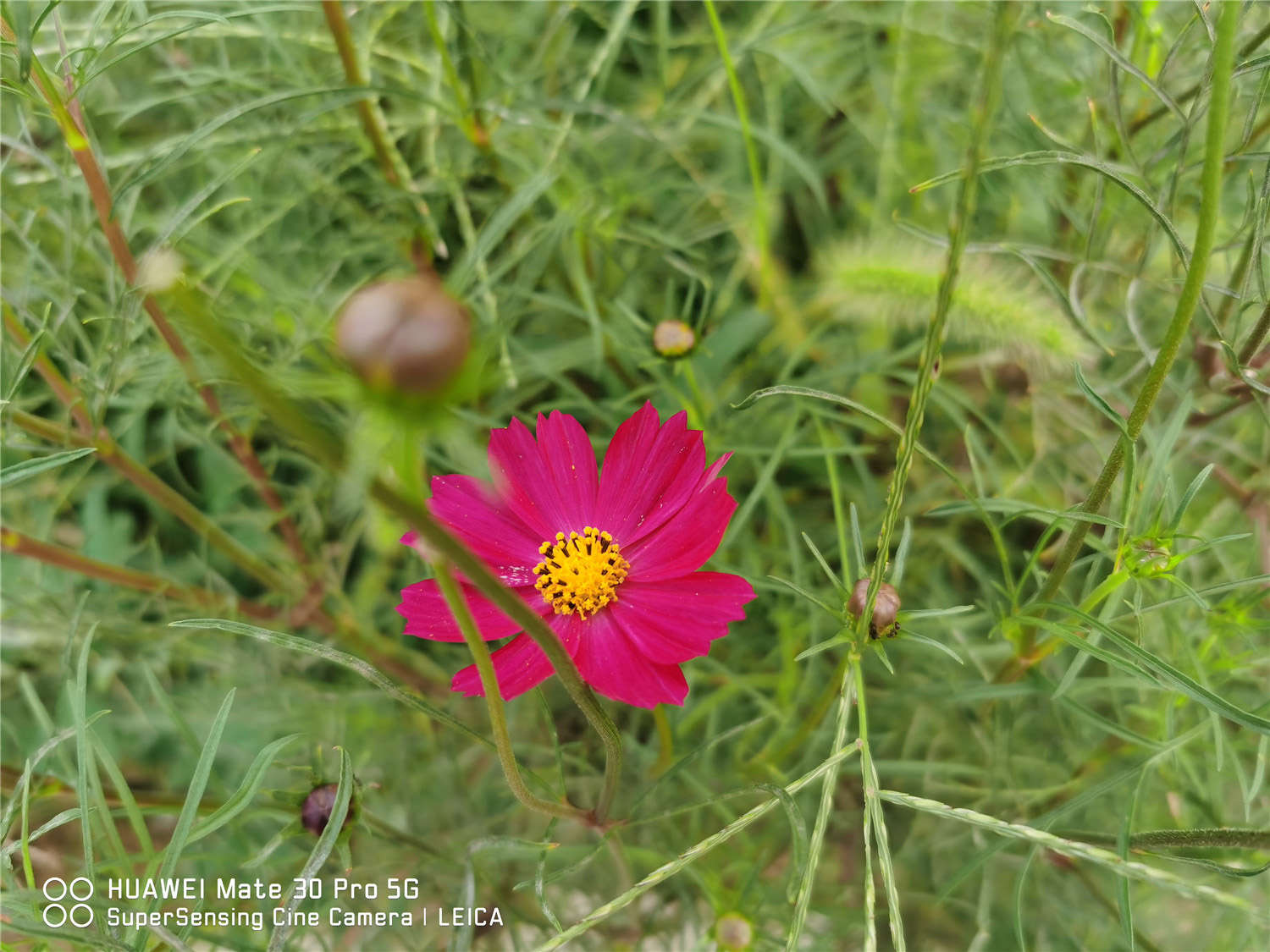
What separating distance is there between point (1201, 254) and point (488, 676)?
1.14 feet

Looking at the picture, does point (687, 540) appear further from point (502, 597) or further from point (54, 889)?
point (54, 889)

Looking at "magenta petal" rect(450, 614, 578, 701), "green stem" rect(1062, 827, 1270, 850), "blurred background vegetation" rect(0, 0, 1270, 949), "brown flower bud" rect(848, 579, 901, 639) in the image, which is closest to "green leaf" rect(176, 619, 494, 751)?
"magenta petal" rect(450, 614, 578, 701)

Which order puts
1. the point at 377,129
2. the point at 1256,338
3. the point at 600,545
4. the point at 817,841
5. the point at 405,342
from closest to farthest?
the point at 405,342
the point at 817,841
the point at 1256,338
the point at 600,545
the point at 377,129

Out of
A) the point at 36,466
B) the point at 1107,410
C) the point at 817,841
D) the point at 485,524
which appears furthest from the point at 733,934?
the point at 36,466

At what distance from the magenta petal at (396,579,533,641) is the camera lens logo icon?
229 mm

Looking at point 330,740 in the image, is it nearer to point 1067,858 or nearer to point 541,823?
point 541,823

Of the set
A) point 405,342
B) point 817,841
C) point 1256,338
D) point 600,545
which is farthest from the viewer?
point 600,545

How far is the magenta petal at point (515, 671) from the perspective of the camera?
0.54 m

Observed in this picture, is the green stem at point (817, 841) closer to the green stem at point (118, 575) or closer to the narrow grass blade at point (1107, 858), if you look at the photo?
the narrow grass blade at point (1107, 858)

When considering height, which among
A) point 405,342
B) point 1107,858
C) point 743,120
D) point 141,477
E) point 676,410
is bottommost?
Answer: point 1107,858

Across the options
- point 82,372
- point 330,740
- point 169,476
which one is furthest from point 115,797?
point 82,372

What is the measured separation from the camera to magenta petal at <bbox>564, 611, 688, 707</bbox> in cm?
55

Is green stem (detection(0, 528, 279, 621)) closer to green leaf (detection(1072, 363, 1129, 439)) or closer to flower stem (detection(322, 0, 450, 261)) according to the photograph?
flower stem (detection(322, 0, 450, 261))

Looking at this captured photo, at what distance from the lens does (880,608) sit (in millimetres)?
517
